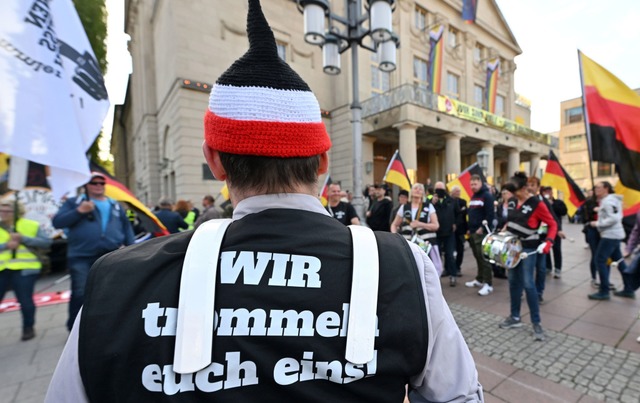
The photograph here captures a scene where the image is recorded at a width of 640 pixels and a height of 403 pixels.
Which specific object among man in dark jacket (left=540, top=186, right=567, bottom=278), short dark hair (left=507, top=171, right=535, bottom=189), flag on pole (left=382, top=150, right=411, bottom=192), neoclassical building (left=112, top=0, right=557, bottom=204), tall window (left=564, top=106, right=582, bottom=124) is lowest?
man in dark jacket (left=540, top=186, right=567, bottom=278)

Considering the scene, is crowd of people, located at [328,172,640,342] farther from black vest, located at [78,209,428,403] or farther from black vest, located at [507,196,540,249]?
black vest, located at [78,209,428,403]

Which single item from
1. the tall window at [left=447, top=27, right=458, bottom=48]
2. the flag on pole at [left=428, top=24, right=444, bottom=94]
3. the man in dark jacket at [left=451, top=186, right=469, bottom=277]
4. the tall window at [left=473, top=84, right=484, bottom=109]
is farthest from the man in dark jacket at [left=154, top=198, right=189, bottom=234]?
the tall window at [left=473, top=84, right=484, bottom=109]

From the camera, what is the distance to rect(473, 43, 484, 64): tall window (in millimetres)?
26516

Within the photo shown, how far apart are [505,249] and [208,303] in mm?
4234

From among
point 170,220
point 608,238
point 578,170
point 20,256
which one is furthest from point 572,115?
point 20,256

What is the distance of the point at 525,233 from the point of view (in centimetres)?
398

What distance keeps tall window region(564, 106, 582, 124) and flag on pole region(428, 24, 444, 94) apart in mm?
38852

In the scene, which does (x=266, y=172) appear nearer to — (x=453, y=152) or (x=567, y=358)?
(x=567, y=358)

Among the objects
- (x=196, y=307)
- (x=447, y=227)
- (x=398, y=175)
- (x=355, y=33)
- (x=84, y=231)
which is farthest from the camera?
(x=398, y=175)

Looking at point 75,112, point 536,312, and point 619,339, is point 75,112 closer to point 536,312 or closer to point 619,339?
point 536,312

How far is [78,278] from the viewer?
358 cm

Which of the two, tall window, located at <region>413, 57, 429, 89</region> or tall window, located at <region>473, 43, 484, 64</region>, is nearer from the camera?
tall window, located at <region>413, 57, 429, 89</region>

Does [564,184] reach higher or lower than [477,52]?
lower

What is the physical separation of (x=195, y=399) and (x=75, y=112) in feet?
9.08
